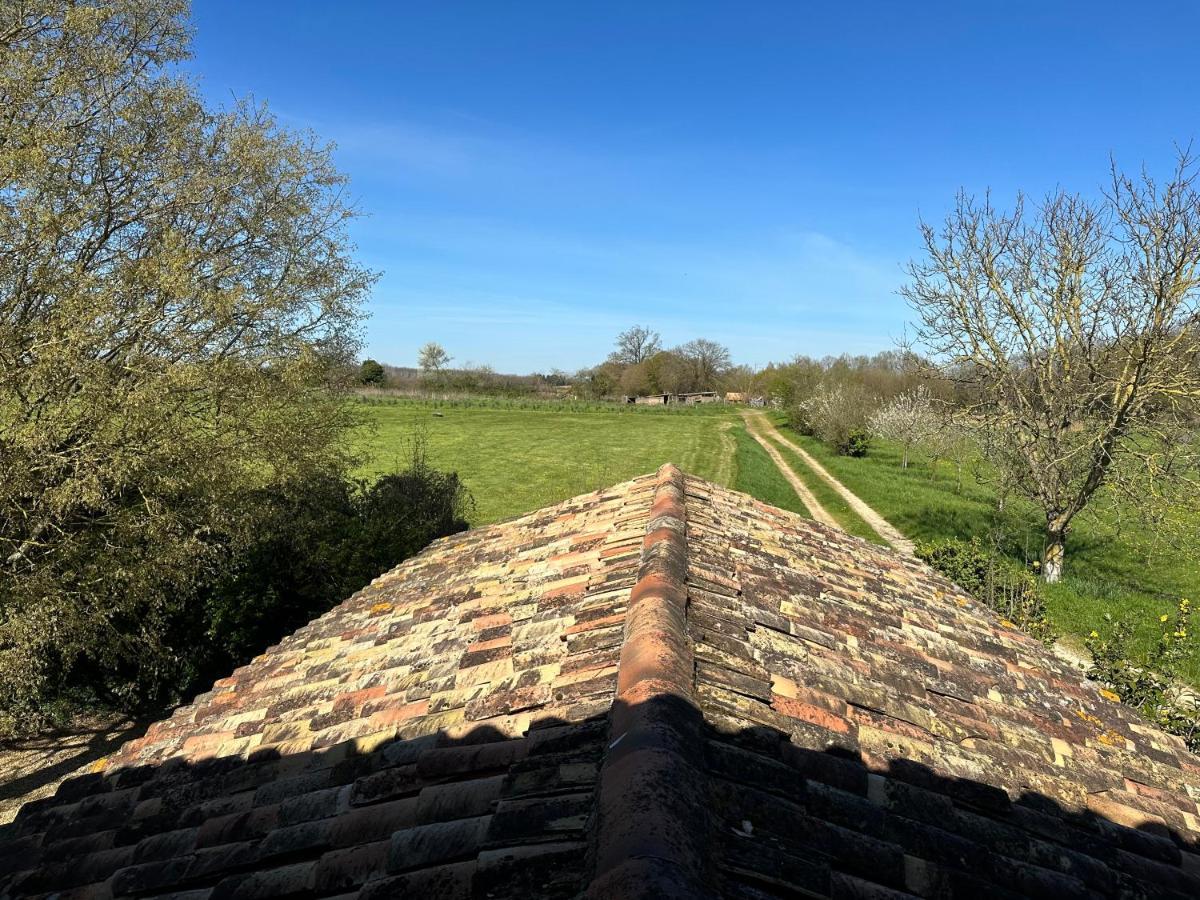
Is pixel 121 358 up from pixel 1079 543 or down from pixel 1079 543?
up

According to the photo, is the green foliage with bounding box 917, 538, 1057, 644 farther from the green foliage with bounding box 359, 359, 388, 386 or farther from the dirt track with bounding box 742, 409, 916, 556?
the green foliage with bounding box 359, 359, 388, 386

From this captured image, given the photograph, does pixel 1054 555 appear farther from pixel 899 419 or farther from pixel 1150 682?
pixel 899 419

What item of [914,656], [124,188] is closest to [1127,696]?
[914,656]

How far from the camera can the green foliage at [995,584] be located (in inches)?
340

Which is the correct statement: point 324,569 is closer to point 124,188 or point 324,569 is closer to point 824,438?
point 124,188

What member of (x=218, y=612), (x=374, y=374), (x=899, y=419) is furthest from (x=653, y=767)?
(x=374, y=374)

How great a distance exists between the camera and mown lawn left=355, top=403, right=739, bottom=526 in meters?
24.1

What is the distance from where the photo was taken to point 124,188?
10297 millimetres

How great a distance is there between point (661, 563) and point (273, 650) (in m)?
3.72

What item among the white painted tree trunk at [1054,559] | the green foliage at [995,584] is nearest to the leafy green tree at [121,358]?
the green foliage at [995,584]

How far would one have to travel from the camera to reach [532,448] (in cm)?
3462

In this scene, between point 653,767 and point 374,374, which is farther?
point 374,374

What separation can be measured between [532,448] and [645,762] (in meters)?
32.9

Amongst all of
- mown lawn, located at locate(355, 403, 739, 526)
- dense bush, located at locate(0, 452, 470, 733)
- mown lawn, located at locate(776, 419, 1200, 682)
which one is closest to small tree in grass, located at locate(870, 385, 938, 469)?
mown lawn, located at locate(776, 419, 1200, 682)
